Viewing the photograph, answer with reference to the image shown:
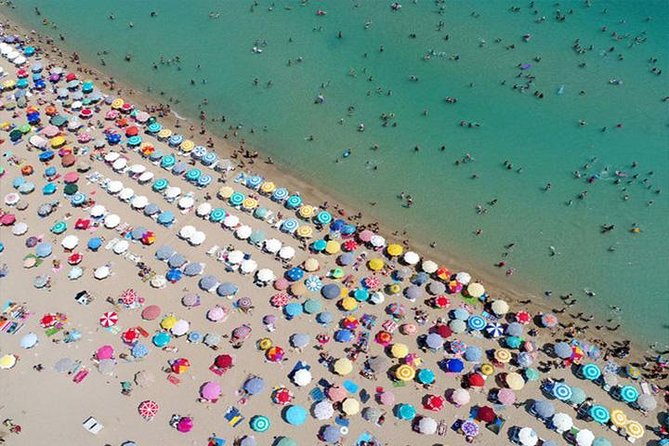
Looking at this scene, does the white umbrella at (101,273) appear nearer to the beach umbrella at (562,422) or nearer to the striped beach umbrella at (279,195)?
the striped beach umbrella at (279,195)

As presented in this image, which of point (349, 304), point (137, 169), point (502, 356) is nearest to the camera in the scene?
point (502, 356)

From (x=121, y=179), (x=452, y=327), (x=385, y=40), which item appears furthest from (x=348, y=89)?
(x=452, y=327)

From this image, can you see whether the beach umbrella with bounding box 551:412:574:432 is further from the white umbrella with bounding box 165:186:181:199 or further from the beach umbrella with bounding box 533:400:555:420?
the white umbrella with bounding box 165:186:181:199

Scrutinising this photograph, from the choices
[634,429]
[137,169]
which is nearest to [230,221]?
[137,169]

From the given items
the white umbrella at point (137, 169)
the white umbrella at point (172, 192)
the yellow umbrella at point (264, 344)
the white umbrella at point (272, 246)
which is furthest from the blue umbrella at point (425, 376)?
the white umbrella at point (137, 169)

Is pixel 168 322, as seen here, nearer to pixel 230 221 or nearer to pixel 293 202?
pixel 230 221

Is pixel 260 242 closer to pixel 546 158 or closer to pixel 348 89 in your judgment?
pixel 348 89

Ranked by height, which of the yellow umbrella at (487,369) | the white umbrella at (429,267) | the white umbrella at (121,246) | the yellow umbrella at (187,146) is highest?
the yellow umbrella at (187,146)
